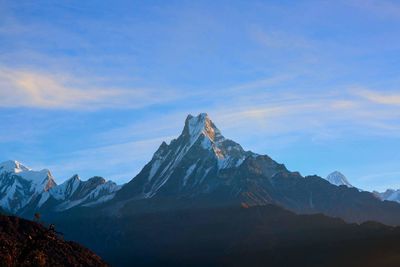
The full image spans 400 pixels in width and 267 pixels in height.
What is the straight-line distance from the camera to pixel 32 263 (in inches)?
1863

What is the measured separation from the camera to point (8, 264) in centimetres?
4472

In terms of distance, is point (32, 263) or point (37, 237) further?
point (32, 263)

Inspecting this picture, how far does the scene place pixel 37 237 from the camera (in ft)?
141

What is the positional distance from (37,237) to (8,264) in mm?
3259

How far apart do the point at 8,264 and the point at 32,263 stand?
276 centimetres

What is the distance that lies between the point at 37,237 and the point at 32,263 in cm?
499
